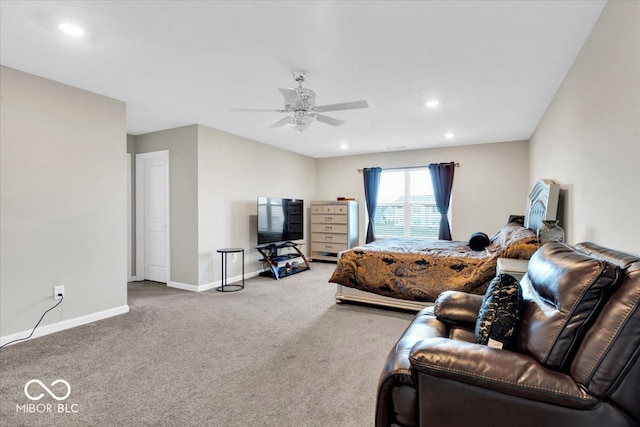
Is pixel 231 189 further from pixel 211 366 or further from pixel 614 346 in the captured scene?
pixel 614 346

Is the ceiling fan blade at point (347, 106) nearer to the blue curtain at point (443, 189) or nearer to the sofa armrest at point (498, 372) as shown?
the sofa armrest at point (498, 372)

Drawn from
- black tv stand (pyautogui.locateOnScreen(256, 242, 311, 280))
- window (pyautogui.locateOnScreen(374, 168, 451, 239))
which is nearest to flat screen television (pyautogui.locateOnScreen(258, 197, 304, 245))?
black tv stand (pyautogui.locateOnScreen(256, 242, 311, 280))

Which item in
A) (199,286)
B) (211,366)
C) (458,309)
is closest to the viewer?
(458,309)

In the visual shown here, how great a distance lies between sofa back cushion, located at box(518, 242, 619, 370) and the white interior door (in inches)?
194

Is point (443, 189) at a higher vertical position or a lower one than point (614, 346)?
higher

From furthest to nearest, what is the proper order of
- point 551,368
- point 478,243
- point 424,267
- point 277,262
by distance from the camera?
point 277,262 < point 478,243 < point 424,267 < point 551,368

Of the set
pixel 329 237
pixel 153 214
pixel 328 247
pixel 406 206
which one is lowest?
pixel 328 247

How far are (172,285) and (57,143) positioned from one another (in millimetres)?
2547

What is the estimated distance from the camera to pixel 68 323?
3150 mm

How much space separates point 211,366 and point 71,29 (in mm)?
2646

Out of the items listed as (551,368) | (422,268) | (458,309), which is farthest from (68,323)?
Answer: (551,368)

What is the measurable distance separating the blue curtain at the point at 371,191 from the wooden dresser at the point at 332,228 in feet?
0.99

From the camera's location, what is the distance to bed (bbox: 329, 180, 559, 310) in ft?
10.1

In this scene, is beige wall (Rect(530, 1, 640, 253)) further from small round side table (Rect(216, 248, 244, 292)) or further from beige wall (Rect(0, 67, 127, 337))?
beige wall (Rect(0, 67, 127, 337))
